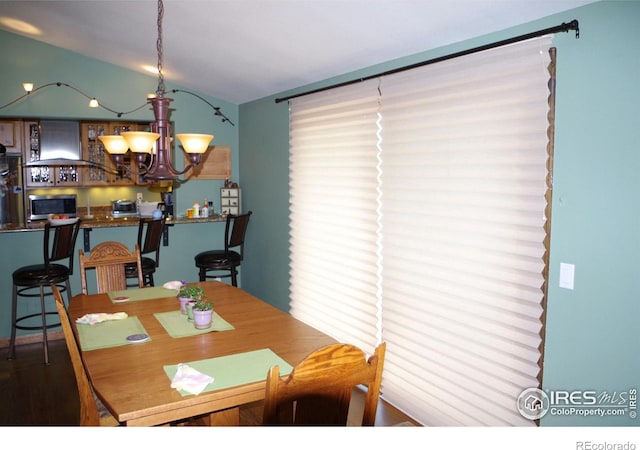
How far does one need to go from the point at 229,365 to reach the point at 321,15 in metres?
2.08

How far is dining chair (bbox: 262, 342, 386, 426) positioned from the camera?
1.54 metres

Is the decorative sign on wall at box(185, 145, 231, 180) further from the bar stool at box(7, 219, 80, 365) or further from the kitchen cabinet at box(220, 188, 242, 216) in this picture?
the bar stool at box(7, 219, 80, 365)

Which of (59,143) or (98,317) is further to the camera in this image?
(59,143)

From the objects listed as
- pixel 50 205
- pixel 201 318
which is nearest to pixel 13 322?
pixel 50 205

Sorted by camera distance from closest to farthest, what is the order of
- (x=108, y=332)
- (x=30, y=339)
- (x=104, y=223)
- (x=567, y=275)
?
(x=567, y=275) → (x=108, y=332) → (x=30, y=339) → (x=104, y=223)

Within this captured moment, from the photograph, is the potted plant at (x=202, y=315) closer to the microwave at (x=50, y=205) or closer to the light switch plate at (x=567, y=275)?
the light switch plate at (x=567, y=275)

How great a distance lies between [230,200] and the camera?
6137 millimetres

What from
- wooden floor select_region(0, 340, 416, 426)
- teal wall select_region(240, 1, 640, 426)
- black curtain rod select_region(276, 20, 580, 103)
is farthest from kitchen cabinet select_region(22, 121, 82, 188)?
teal wall select_region(240, 1, 640, 426)

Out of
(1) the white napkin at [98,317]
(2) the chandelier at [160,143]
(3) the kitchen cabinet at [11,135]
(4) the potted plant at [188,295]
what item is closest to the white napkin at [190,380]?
(4) the potted plant at [188,295]

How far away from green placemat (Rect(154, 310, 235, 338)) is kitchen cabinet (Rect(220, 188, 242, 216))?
331cm

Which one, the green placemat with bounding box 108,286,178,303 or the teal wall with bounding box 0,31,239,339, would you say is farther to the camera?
the teal wall with bounding box 0,31,239,339

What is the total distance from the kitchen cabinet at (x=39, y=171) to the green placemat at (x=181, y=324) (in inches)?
197

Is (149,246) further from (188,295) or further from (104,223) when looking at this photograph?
(188,295)

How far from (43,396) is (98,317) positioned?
4.94 ft
